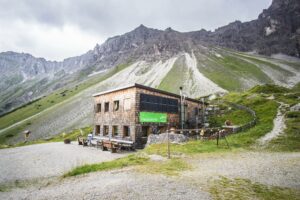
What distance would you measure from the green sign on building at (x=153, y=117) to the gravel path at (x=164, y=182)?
14.9m

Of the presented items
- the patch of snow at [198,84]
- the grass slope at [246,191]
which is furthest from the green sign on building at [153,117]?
the patch of snow at [198,84]

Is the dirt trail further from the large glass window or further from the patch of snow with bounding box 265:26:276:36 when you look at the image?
the patch of snow with bounding box 265:26:276:36

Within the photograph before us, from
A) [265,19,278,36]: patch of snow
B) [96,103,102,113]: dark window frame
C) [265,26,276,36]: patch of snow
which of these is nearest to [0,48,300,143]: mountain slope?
[96,103,102,113]: dark window frame

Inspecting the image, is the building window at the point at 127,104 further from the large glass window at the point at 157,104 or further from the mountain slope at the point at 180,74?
the mountain slope at the point at 180,74

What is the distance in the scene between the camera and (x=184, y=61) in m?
146

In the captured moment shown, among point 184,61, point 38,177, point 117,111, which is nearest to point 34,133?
point 117,111

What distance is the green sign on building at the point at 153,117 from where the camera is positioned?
29.8 meters

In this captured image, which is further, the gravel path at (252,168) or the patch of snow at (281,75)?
the patch of snow at (281,75)

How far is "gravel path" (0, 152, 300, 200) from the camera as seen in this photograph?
9285 millimetres

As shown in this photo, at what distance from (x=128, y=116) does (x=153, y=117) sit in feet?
11.5

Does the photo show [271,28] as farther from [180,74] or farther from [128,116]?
[128,116]

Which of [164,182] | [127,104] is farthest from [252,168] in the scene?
[127,104]

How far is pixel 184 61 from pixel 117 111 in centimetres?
11850

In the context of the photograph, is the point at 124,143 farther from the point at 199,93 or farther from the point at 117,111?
the point at 199,93
